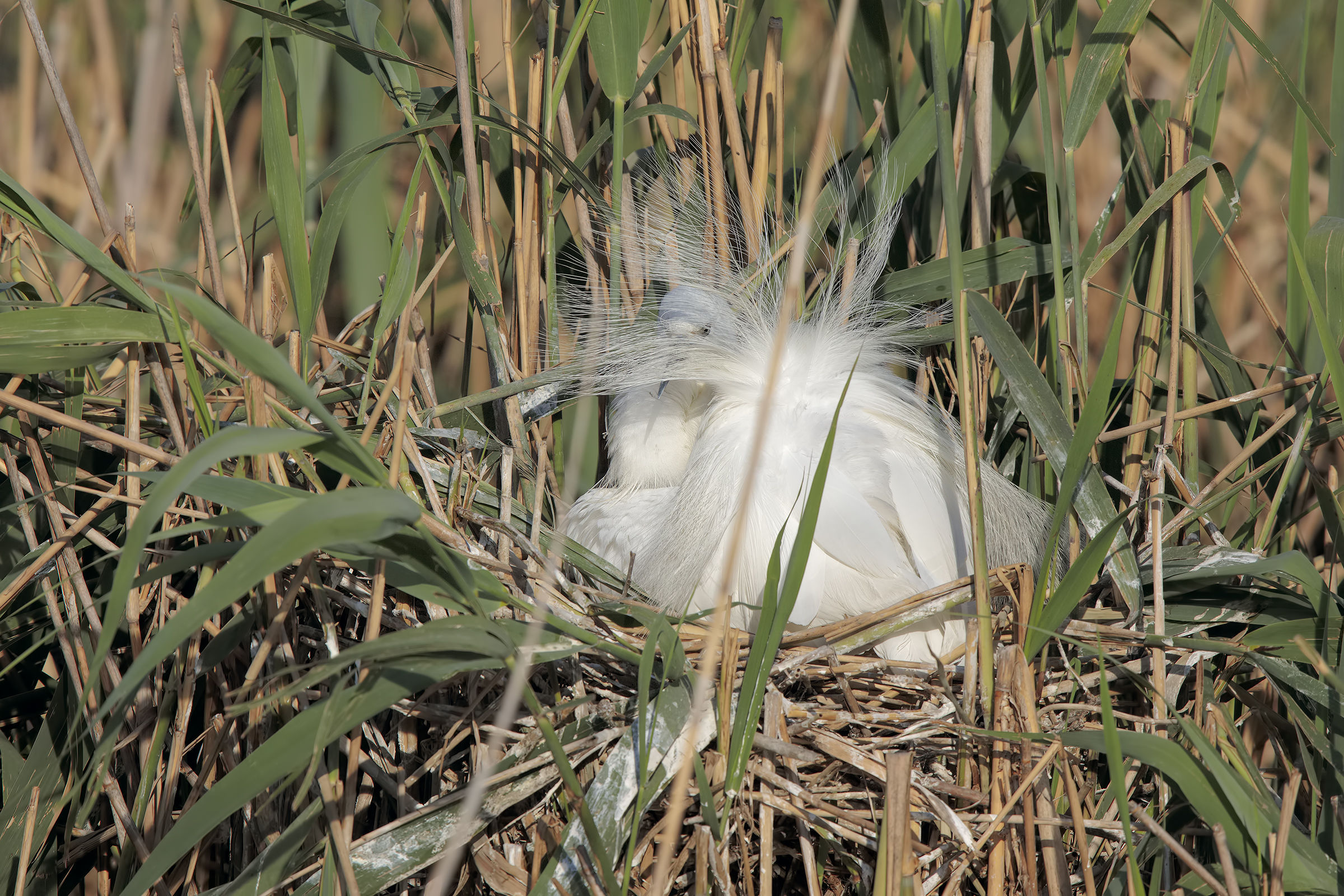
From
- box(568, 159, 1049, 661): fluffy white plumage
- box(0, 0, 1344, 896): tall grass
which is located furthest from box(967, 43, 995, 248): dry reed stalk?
box(568, 159, 1049, 661): fluffy white plumage

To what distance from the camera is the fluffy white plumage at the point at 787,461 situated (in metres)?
1.25

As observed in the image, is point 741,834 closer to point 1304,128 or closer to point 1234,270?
point 1304,128

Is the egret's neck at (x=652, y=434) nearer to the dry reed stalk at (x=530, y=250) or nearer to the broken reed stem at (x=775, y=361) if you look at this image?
the dry reed stalk at (x=530, y=250)

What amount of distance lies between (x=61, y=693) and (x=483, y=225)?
0.76 meters

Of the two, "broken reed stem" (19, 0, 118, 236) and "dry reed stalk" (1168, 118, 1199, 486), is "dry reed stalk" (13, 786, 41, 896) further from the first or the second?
"dry reed stalk" (1168, 118, 1199, 486)

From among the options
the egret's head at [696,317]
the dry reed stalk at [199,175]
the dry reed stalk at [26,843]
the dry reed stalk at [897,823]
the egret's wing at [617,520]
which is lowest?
the dry reed stalk at [26,843]

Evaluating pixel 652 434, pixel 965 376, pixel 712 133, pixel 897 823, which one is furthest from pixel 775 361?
pixel 652 434

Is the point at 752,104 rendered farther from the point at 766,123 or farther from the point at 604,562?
the point at 604,562

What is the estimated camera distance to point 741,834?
39.6 inches

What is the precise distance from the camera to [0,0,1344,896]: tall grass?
2.87 feet

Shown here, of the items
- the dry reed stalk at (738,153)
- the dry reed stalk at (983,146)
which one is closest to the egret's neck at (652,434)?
the dry reed stalk at (738,153)

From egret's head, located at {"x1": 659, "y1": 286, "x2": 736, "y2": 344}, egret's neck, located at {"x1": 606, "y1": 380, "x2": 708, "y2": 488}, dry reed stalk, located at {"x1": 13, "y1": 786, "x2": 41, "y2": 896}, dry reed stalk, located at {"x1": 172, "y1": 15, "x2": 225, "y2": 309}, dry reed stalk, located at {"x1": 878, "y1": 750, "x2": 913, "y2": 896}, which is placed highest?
dry reed stalk, located at {"x1": 172, "y1": 15, "x2": 225, "y2": 309}

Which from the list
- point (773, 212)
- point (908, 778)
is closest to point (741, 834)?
point (908, 778)

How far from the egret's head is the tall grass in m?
0.10
